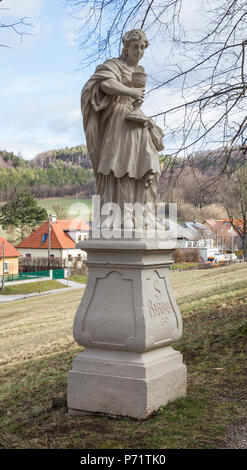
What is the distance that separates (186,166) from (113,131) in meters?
3.07

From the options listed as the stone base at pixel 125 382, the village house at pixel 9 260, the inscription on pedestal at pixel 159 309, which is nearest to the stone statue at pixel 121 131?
the inscription on pedestal at pixel 159 309

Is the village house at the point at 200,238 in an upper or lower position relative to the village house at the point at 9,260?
upper

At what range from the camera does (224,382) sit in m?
5.71

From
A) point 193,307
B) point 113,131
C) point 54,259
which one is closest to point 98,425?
point 113,131

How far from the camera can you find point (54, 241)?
55000 mm

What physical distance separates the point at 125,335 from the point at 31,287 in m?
36.7

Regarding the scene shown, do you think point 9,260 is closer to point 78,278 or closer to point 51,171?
point 78,278

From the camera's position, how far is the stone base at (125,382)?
4770 millimetres

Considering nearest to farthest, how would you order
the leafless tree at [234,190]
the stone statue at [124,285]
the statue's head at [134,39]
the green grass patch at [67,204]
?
the stone statue at [124,285] < the statue's head at [134,39] < the leafless tree at [234,190] < the green grass patch at [67,204]

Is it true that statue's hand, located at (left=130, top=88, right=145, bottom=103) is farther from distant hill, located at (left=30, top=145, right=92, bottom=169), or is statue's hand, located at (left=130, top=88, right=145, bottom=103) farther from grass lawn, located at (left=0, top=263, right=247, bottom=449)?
distant hill, located at (left=30, top=145, right=92, bottom=169)

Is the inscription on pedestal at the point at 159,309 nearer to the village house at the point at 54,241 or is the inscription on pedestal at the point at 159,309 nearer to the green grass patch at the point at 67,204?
the village house at the point at 54,241

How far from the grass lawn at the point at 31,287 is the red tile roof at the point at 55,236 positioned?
11.5 metres

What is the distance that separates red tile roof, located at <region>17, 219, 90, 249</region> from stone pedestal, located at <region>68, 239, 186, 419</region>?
48.8 m

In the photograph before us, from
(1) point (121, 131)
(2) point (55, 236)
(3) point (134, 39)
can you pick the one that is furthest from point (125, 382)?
(2) point (55, 236)
